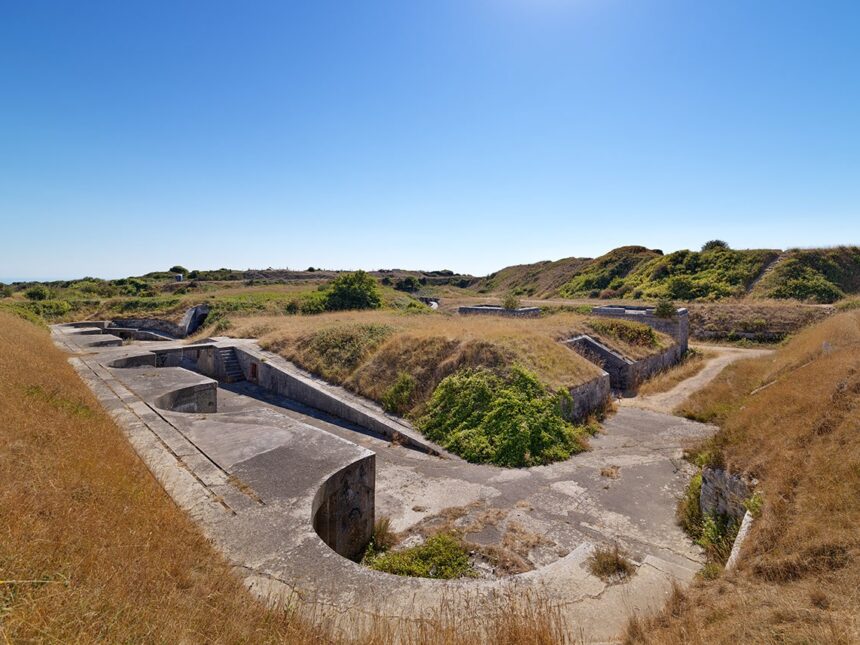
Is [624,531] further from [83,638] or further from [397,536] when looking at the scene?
[83,638]

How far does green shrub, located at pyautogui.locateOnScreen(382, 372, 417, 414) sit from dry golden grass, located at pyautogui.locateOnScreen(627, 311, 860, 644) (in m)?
7.47

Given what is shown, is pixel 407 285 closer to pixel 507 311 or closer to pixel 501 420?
pixel 507 311

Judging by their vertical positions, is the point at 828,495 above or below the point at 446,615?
above

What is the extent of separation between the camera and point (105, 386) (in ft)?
36.3

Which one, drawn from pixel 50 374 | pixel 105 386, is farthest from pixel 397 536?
pixel 105 386

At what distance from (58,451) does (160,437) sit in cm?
278

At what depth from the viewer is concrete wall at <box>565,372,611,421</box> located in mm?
11500

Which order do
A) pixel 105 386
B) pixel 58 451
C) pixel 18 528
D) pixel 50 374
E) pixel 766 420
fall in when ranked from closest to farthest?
pixel 18 528 < pixel 58 451 < pixel 766 420 < pixel 50 374 < pixel 105 386

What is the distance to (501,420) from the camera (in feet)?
33.7

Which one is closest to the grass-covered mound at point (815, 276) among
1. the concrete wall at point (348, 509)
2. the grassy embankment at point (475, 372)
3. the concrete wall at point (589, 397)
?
the grassy embankment at point (475, 372)

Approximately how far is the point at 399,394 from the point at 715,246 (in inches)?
1636

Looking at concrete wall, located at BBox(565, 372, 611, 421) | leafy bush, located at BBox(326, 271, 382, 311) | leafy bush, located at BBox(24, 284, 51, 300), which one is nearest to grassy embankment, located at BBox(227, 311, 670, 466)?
concrete wall, located at BBox(565, 372, 611, 421)

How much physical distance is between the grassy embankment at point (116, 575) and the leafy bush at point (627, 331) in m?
15.2

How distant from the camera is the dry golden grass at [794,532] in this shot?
3014mm
